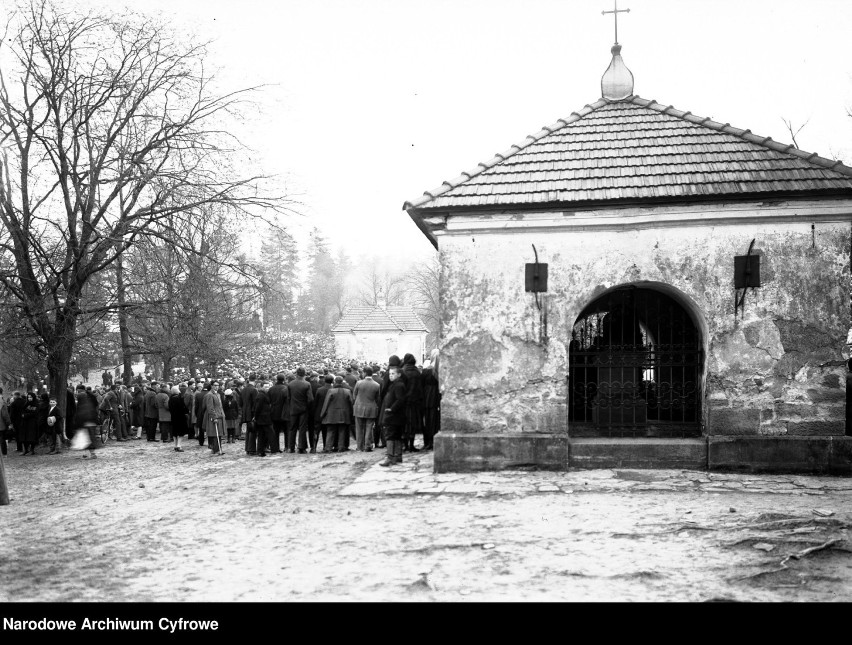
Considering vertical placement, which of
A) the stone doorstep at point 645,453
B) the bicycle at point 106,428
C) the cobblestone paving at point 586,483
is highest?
the stone doorstep at point 645,453

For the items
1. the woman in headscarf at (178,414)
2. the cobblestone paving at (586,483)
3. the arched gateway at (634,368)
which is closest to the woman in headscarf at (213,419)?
the woman in headscarf at (178,414)

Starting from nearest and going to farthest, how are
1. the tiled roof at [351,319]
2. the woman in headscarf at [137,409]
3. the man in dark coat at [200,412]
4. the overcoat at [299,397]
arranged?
the overcoat at [299,397], the man in dark coat at [200,412], the woman in headscarf at [137,409], the tiled roof at [351,319]

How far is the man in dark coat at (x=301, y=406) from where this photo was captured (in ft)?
49.4

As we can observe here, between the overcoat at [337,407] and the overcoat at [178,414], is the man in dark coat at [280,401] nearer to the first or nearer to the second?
the overcoat at [337,407]

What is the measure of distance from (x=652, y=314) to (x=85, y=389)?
445 inches

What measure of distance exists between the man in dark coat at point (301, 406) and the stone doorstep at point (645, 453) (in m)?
5.34

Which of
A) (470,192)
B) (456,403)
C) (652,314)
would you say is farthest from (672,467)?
(470,192)

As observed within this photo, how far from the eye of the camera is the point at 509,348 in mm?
10453

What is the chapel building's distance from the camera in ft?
32.8

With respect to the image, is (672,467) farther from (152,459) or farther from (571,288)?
(152,459)

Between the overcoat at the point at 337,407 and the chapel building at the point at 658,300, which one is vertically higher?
the chapel building at the point at 658,300

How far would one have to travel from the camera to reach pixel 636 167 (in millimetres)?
10750

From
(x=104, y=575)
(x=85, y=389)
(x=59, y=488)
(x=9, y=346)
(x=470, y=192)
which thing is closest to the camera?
(x=104, y=575)

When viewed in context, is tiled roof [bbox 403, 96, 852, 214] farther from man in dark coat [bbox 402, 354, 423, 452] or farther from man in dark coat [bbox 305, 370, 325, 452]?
man in dark coat [bbox 305, 370, 325, 452]
